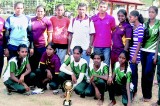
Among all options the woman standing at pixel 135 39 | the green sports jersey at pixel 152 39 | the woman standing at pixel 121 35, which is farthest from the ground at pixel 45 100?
the green sports jersey at pixel 152 39

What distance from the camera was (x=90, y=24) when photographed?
560 centimetres

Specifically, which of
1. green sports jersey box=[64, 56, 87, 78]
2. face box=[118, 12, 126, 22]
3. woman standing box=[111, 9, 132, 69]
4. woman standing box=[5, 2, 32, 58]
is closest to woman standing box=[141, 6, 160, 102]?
woman standing box=[111, 9, 132, 69]

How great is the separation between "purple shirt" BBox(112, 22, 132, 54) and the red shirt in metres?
1.07

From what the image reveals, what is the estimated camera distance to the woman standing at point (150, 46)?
195 inches

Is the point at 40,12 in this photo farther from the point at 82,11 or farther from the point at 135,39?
the point at 135,39

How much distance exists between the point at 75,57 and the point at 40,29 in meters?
0.99

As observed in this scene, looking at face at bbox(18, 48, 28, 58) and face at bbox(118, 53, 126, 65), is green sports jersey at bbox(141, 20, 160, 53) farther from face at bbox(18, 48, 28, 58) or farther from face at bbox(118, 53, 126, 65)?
face at bbox(18, 48, 28, 58)

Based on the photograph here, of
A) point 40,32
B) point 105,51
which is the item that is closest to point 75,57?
point 105,51

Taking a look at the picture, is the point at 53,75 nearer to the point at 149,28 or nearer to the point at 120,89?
the point at 120,89

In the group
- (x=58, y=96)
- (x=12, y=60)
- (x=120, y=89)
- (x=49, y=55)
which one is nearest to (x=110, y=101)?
(x=120, y=89)

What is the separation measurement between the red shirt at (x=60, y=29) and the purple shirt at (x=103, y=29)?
25.2 inches

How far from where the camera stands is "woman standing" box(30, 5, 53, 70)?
5762mm

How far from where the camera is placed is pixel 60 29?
586 cm

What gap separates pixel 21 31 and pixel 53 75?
111 cm
